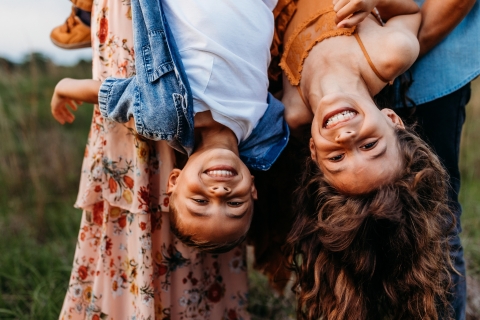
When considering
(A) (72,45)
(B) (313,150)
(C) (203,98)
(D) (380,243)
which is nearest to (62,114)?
(A) (72,45)

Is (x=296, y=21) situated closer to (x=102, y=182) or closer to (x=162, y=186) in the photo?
(x=162, y=186)

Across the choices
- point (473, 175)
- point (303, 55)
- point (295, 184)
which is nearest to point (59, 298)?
point (295, 184)

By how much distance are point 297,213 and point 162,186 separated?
2.09 ft

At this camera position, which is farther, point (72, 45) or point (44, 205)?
point (44, 205)

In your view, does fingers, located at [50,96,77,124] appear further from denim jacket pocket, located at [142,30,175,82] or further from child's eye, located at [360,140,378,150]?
child's eye, located at [360,140,378,150]

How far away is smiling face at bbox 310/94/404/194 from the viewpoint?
207 cm

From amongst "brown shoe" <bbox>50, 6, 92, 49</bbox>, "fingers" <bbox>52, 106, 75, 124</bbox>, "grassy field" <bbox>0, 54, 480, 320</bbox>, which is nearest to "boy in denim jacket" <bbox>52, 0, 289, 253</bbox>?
"fingers" <bbox>52, 106, 75, 124</bbox>

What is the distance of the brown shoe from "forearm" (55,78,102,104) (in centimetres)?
43

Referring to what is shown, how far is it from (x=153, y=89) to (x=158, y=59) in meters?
0.12

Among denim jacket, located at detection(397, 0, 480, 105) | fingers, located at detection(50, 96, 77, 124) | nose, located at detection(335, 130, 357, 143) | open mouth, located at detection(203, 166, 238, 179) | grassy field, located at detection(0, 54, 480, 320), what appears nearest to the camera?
nose, located at detection(335, 130, 357, 143)

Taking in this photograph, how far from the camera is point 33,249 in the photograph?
3.53 m

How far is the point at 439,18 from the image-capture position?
2266mm

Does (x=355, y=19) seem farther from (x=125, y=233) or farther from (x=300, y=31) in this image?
(x=125, y=233)

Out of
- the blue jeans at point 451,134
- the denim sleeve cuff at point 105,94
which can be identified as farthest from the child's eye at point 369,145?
the denim sleeve cuff at point 105,94
